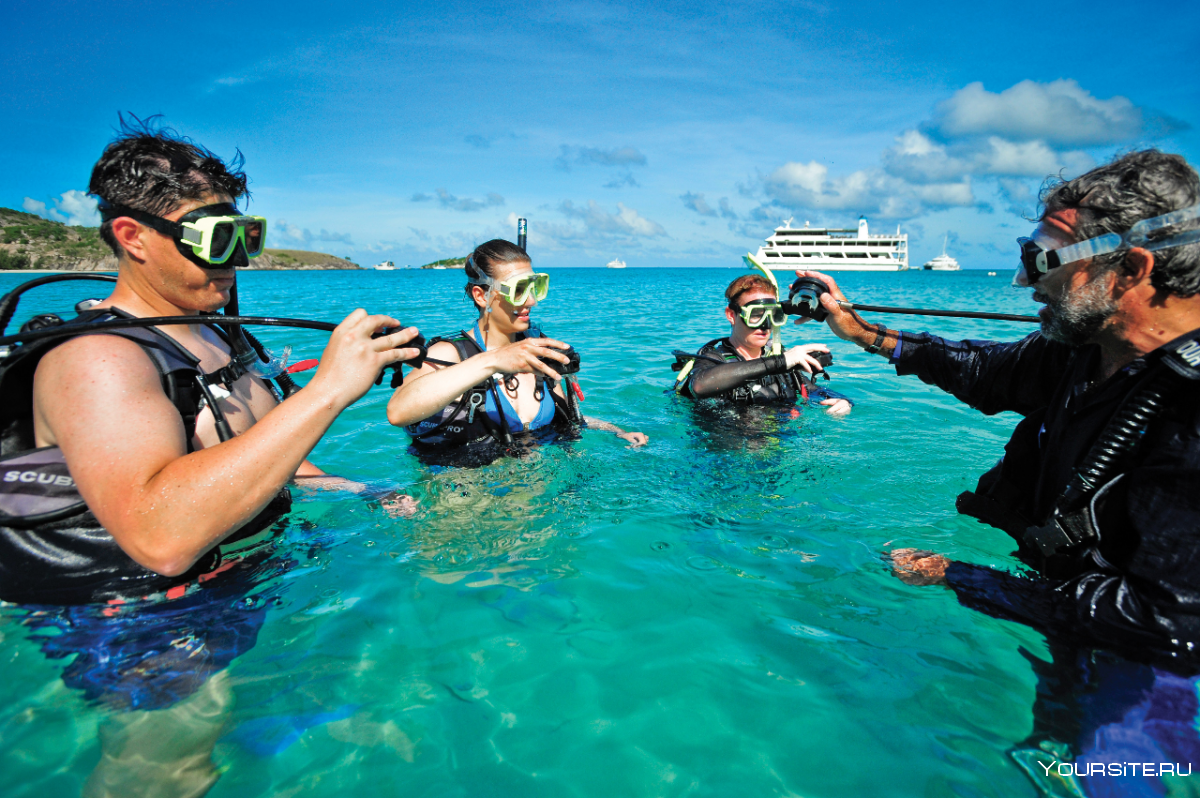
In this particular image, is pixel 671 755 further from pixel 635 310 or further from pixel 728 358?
pixel 635 310

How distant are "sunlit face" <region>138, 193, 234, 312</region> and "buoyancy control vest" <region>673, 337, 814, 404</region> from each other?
4.46 meters

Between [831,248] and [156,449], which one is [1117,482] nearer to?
[156,449]

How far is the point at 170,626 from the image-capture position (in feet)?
7.76

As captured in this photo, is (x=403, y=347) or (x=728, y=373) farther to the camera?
(x=728, y=373)

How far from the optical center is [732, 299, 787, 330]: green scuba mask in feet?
19.0

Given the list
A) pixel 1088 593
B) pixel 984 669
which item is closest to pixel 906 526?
pixel 984 669

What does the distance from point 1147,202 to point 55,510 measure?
13.6ft

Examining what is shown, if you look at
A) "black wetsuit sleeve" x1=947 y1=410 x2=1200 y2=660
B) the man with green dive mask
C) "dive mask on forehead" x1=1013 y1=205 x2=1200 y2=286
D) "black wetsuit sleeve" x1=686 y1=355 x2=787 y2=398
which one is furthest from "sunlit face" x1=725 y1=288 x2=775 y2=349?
the man with green dive mask

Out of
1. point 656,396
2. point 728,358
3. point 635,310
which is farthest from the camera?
point 635,310

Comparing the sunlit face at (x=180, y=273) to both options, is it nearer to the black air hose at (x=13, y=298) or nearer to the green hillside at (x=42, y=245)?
the black air hose at (x=13, y=298)

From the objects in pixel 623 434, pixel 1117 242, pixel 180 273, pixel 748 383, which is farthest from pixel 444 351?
pixel 1117 242

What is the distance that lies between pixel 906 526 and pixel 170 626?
13.3ft

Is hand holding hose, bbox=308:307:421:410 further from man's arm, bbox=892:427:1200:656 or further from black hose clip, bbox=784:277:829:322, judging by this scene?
black hose clip, bbox=784:277:829:322

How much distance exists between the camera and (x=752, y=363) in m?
5.58
